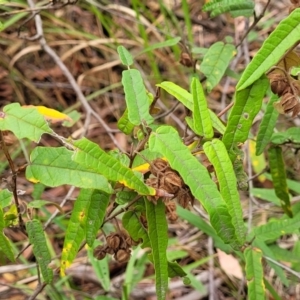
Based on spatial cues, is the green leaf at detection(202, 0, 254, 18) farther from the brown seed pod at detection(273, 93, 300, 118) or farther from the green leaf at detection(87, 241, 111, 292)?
the green leaf at detection(87, 241, 111, 292)

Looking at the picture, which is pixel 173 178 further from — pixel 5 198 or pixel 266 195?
pixel 266 195

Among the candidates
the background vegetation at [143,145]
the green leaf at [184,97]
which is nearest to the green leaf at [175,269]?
the background vegetation at [143,145]

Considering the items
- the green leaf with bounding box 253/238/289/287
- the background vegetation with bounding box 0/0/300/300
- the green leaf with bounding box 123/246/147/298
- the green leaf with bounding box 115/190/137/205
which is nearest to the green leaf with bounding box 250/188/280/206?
the background vegetation with bounding box 0/0/300/300

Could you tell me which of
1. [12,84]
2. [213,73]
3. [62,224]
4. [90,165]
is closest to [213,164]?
[90,165]

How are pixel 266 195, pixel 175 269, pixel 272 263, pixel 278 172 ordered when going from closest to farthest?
pixel 175 269, pixel 278 172, pixel 272 263, pixel 266 195

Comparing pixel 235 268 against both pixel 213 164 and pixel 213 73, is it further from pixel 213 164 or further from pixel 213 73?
pixel 213 164

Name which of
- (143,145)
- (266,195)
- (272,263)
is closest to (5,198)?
(143,145)

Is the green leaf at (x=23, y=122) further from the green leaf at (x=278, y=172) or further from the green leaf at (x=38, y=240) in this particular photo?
the green leaf at (x=278, y=172)
